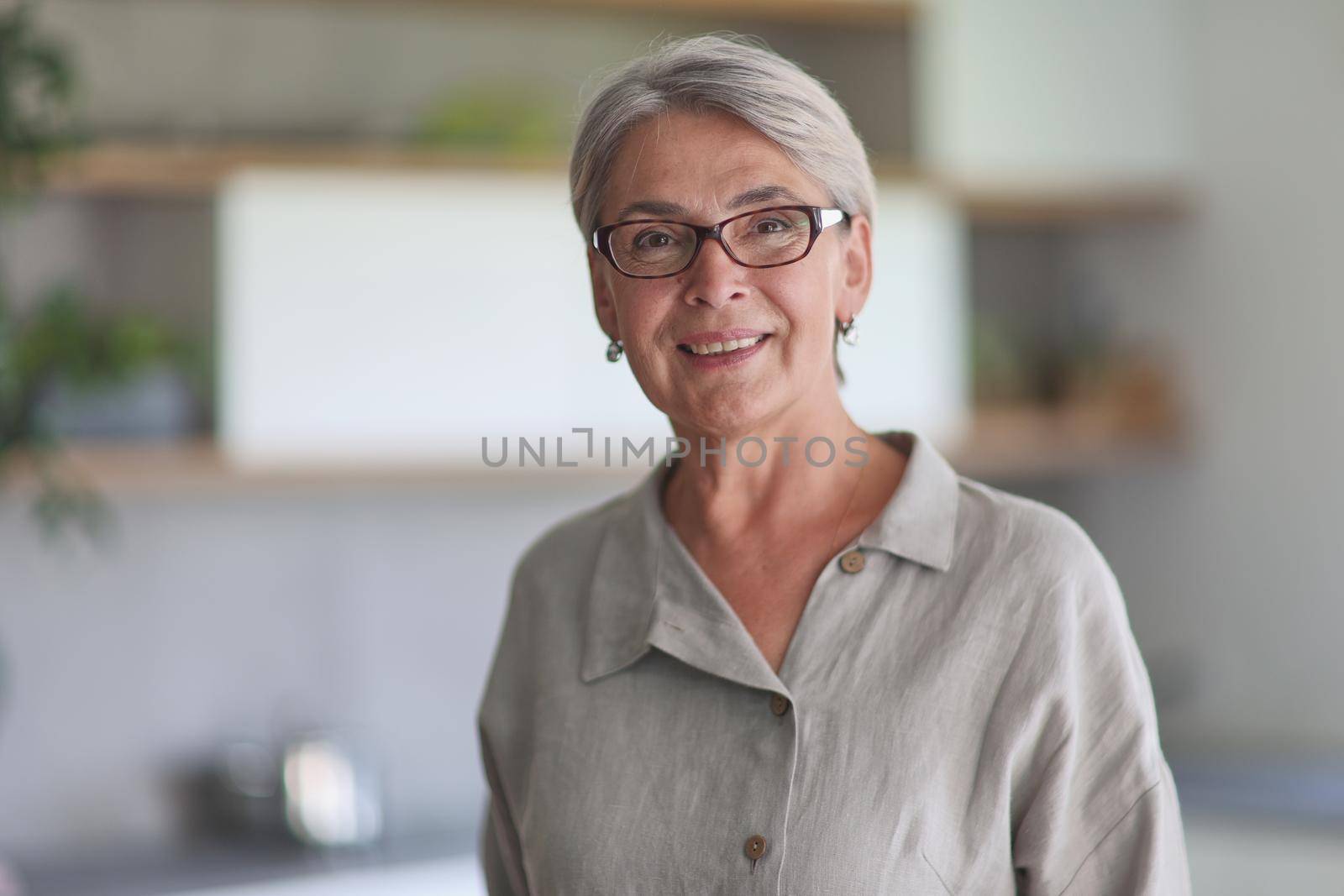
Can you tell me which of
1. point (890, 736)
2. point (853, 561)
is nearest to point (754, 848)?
point (890, 736)

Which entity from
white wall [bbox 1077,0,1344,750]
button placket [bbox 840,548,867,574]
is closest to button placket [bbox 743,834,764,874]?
button placket [bbox 840,548,867,574]

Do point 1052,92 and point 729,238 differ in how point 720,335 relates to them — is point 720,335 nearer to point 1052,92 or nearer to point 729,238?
point 729,238

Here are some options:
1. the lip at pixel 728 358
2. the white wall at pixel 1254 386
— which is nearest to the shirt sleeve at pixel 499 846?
the lip at pixel 728 358

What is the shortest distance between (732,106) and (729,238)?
0.33ft

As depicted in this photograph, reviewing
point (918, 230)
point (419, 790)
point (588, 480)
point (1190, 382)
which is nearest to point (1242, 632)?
point (1190, 382)

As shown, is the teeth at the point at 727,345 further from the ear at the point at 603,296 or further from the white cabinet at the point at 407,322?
the white cabinet at the point at 407,322

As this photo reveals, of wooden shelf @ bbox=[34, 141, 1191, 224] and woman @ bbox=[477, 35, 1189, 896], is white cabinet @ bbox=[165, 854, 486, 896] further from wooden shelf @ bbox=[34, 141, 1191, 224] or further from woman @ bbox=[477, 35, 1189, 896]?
woman @ bbox=[477, 35, 1189, 896]

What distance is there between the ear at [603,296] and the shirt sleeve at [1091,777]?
432 mm

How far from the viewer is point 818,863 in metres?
0.97

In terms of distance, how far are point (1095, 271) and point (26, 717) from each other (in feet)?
8.94

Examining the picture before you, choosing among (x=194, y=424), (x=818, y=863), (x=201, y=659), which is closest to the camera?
(x=818, y=863)

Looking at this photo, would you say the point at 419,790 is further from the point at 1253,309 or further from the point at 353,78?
the point at 1253,309

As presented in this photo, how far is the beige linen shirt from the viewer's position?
3.20 feet

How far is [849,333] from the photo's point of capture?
45.6 inches
